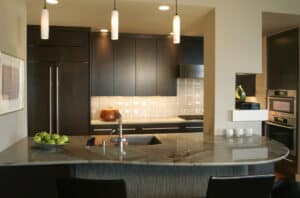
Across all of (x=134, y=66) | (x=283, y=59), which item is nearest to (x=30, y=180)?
(x=134, y=66)

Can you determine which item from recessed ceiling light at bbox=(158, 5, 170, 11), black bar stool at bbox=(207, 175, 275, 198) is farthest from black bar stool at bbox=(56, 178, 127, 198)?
recessed ceiling light at bbox=(158, 5, 170, 11)

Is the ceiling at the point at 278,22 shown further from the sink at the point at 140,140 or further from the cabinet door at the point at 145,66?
the sink at the point at 140,140

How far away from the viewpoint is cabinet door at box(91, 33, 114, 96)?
15.7ft

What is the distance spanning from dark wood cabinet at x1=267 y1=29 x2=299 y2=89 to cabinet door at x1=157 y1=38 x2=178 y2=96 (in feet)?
5.38

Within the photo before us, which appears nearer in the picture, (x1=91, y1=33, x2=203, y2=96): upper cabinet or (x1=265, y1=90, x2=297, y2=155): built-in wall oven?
(x1=265, y1=90, x2=297, y2=155): built-in wall oven

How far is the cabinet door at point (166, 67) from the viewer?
16.4ft

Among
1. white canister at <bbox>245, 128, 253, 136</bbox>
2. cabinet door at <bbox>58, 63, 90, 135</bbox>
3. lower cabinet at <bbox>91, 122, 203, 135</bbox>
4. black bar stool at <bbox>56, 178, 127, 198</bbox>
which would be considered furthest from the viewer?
lower cabinet at <bbox>91, 122, 203, 135</bbox>

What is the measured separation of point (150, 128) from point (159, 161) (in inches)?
104

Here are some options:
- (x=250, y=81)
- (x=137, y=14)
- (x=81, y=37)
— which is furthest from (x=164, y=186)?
(x=250, y=81)

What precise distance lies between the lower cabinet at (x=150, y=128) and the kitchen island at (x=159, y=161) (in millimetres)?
1908

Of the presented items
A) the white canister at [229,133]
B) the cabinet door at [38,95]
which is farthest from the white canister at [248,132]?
the cabinet door at [38,95]

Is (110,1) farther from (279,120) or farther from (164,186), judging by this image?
(279,120)

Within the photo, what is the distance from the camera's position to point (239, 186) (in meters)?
1.82

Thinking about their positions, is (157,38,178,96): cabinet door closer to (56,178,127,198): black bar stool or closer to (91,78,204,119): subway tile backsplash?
(91,78,204,119): subway tile backsplash
